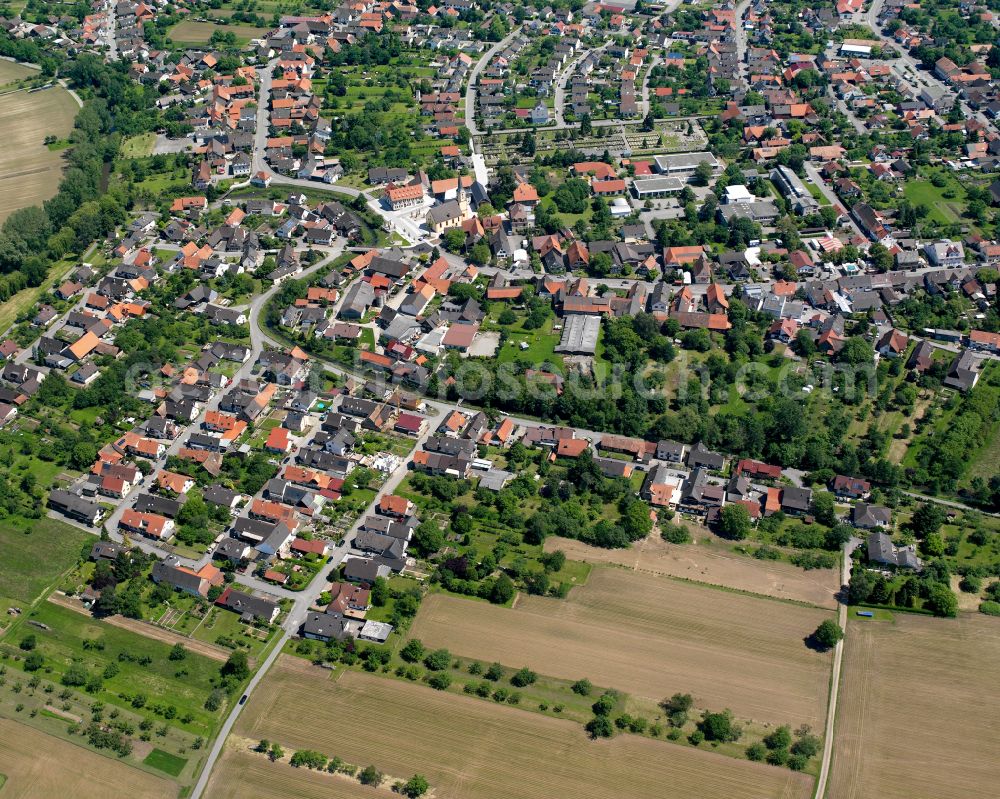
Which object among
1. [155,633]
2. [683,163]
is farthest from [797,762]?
[683,163]

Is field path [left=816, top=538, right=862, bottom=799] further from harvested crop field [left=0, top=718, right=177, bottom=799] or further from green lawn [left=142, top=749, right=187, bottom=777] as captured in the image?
harvested crop field [left=0, top=718, right=177, bottom=799]

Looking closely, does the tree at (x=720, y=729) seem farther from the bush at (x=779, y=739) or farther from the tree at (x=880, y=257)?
the tree at (x=880, y=257)

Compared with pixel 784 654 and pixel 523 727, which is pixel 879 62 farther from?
pixel 523 727

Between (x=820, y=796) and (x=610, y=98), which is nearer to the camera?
(x=820, y=796)

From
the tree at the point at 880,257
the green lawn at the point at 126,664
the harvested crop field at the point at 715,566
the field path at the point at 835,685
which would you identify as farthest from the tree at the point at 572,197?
the green lawn at the point at 126,664

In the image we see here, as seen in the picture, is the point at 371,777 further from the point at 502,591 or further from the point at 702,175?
the point at 702,175

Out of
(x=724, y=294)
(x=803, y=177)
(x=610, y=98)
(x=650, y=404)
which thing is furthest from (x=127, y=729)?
(x=610, y=98)

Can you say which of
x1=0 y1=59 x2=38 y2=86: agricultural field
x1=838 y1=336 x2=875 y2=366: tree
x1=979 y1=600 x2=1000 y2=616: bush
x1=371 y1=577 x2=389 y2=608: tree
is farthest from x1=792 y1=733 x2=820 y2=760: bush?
x1=0 y1=59 x2=38 y2=86: agricultural field
